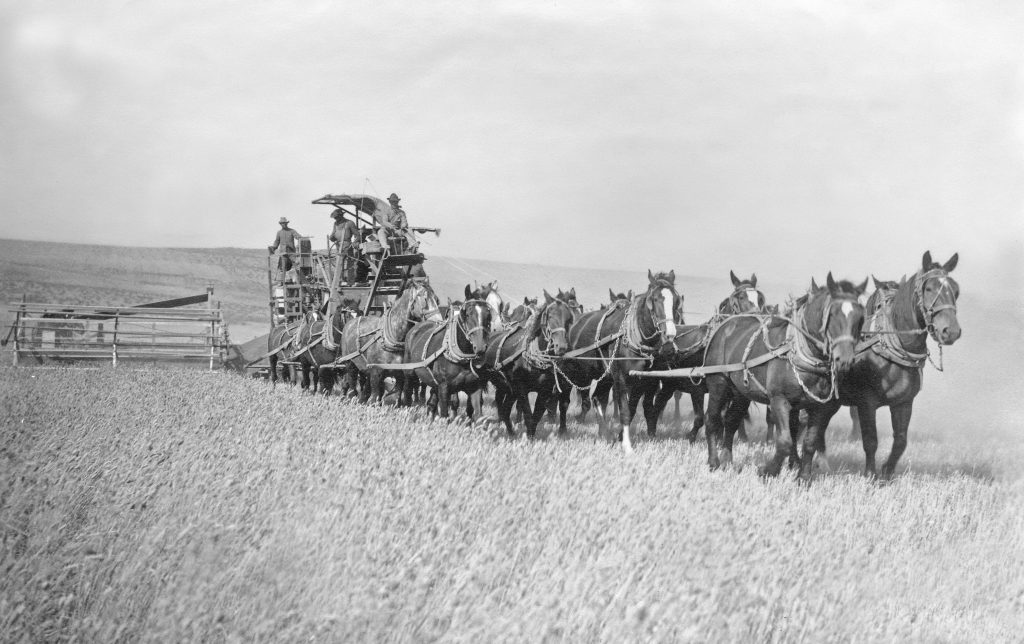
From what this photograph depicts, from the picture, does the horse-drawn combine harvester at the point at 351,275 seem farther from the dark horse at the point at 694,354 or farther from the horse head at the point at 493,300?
the dark horse at the point at 694,354

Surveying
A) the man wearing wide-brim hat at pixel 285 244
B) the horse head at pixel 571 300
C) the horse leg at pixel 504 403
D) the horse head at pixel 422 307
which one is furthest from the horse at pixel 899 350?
the man wearing wide-brim hat at pixel 285 244

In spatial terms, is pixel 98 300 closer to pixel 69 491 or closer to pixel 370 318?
pixel 370 318

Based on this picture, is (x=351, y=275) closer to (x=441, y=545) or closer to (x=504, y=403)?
(x=504, y=403)

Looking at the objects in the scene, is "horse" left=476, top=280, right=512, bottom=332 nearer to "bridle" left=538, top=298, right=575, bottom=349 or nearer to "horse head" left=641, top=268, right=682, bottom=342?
"bridle" left=538, top=298, right=575, bottom=349

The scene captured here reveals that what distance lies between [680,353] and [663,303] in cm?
177

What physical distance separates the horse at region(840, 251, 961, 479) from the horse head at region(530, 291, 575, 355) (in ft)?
12.7

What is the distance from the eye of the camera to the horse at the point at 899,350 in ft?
26.8

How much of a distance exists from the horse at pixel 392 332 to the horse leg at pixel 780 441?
22.5 feet

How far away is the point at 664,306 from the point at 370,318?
22.5 feet

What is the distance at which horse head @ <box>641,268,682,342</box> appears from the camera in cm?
1055

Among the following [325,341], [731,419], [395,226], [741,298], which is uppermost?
[395,226]

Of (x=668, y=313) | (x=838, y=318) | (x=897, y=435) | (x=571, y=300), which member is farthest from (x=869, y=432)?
(x=571, y=300)

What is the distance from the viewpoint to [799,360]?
7.96m

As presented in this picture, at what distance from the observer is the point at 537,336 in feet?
39.4
